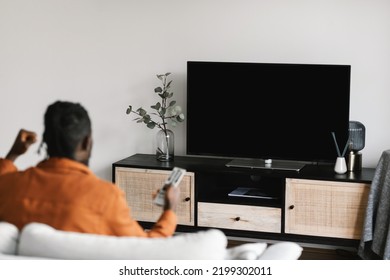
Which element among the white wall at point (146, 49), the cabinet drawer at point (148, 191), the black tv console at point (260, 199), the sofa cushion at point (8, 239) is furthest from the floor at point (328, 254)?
the sofa cushion at point (8, 239)

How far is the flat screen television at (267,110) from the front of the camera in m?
4.87

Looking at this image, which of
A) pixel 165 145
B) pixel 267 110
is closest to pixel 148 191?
pixel 165 145

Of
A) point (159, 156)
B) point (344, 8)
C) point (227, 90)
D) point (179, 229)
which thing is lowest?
point (179, 229)

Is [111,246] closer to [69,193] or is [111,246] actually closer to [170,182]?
[69,193]

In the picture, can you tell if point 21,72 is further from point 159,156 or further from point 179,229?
point 179,229

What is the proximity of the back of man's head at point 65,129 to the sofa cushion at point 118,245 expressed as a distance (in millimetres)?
352

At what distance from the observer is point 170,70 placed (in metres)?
5.32

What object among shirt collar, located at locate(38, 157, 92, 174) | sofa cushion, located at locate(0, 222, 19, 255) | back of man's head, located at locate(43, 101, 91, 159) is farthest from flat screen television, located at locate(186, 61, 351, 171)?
sofa cushion, located at locate(0, 222, 19, 255)

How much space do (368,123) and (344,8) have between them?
751mm

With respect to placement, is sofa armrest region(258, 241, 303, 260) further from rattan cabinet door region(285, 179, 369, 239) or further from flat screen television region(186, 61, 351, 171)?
flat screen television region(186, 61, 351, 171)

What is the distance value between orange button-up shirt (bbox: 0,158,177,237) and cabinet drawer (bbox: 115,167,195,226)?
2.29 metres

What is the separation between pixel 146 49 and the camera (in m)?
5.36
